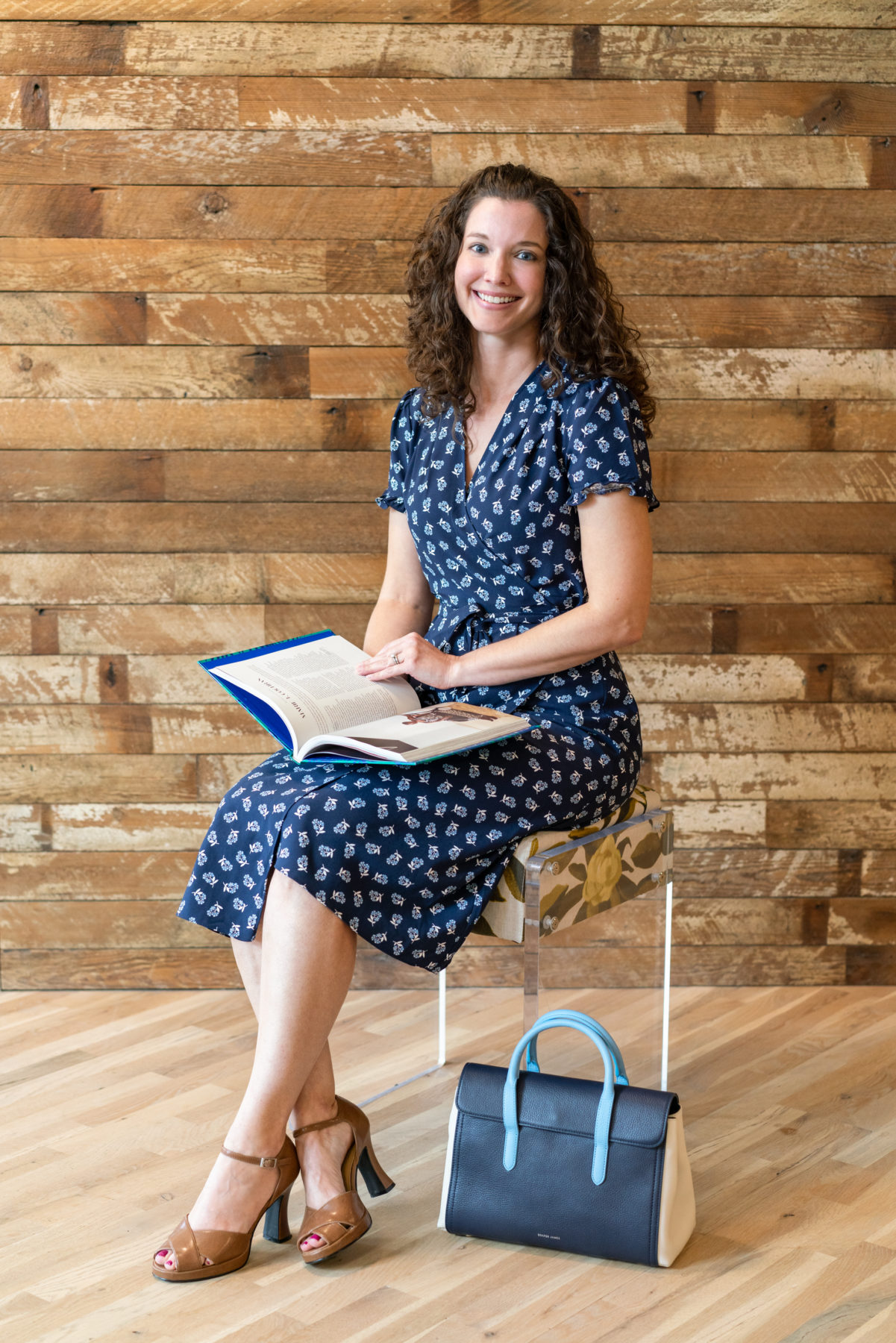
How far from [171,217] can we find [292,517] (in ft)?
1.92

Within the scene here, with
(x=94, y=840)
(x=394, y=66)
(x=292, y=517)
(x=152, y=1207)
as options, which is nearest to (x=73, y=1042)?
(x=94, y=840)

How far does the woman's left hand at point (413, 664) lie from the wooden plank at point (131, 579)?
2.42 feet

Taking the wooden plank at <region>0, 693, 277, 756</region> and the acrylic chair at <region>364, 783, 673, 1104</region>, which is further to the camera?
the wooden plank at <region>0, 693, 277, 756</region>

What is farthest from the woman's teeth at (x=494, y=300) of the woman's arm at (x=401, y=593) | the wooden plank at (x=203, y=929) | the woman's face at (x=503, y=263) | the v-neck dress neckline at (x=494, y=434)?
the wooden plank at (x=203, y=929)

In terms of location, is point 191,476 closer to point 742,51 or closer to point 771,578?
point 771,578

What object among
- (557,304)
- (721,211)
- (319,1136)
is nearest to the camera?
(319,1136)

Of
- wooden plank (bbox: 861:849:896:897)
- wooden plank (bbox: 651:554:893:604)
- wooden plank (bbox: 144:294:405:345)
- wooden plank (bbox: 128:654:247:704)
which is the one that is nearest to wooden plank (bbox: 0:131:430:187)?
wooden plank (bbox: 144:294:405:345)

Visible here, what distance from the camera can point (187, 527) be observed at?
8.20ft

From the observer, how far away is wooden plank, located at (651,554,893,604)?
2.50 metres

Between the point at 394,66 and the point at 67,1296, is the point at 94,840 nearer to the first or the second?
the point at 67,1296

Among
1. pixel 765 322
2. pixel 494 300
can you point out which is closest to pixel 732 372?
pixel 765 322

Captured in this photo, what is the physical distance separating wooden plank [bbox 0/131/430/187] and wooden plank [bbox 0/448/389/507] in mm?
511

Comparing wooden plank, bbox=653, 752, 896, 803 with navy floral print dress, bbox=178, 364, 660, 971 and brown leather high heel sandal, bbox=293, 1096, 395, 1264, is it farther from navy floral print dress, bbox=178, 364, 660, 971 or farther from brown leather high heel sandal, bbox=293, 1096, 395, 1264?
brown leather high heel sandal, bbox=293, 1096, 395, 1264

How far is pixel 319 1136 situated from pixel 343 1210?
94 millimetres
